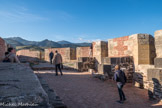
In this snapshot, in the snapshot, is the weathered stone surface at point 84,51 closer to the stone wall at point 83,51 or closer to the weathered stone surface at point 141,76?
the stone wall at point 83,51

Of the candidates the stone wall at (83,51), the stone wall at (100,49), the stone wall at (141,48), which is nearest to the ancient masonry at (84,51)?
the stone wall at (83,51)

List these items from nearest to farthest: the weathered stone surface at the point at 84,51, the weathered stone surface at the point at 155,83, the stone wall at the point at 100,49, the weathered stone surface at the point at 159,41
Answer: the weathered stone surface at the point at 155,83 < the weathered stone surface at the point at 159,41 < the stone wall at the point at 100,49 < the weathered stone surface at the point at 84,51

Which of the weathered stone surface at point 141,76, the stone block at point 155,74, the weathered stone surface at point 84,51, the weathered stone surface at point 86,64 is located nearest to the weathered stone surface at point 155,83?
the stone block at point 155,74

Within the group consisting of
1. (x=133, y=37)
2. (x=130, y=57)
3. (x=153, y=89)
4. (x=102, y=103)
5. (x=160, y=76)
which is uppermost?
(x=133, y=37)

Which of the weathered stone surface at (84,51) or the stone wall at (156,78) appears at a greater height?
the weathered stone surface at (84,51)

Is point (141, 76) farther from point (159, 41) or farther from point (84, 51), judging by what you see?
point (84, 51)

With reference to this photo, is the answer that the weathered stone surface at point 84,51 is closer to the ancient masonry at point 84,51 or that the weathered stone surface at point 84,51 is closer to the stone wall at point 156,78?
the ancient masonry at point 84,51

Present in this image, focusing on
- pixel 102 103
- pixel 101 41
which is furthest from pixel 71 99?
pixel 101 41

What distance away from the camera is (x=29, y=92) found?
5.95 feet

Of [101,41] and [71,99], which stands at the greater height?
[101,41]

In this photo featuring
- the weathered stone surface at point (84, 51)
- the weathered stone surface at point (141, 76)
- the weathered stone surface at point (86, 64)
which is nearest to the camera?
the weathered stone surface at point (141, 76)

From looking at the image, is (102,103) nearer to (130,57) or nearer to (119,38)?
(130,57)

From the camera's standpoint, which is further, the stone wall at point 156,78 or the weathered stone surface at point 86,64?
the weathered stone surface at point 86,64

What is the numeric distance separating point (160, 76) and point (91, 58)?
834 cm
